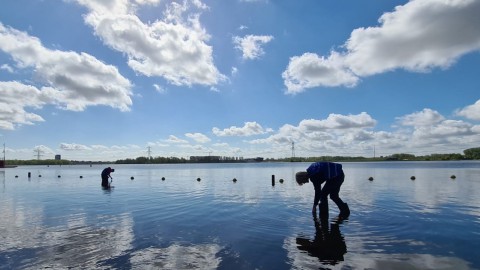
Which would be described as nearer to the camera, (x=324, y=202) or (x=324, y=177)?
(x=324, y=177)

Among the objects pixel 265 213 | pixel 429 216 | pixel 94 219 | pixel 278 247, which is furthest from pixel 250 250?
pixel 429 216

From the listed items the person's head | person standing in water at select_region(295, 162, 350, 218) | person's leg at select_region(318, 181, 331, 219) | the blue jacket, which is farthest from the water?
the blue jacket

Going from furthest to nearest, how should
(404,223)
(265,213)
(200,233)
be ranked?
1. (265,213)
2. (404,223)
3. (200,233)

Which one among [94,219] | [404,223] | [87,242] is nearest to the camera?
[87,242]

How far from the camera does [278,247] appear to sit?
9383 mm

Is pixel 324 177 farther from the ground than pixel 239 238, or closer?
farther from the ground

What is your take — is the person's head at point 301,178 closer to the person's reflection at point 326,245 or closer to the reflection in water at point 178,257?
the person's reflection at point 326,245

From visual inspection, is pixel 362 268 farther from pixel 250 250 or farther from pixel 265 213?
pixel 265 213

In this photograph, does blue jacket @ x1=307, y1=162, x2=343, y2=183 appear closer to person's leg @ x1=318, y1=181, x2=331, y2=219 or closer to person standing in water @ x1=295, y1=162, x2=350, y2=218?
person standing in water @ x1=295, y1=162, x2=350, y2=218

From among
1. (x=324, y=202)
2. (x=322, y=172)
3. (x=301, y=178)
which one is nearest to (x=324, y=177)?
(x=322, y=172)

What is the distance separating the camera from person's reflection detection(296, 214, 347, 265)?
27.7 feet

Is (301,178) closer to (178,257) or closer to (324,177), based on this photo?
(324,177)

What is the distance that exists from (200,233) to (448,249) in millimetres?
7686

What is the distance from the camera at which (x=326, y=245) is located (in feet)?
31.4
